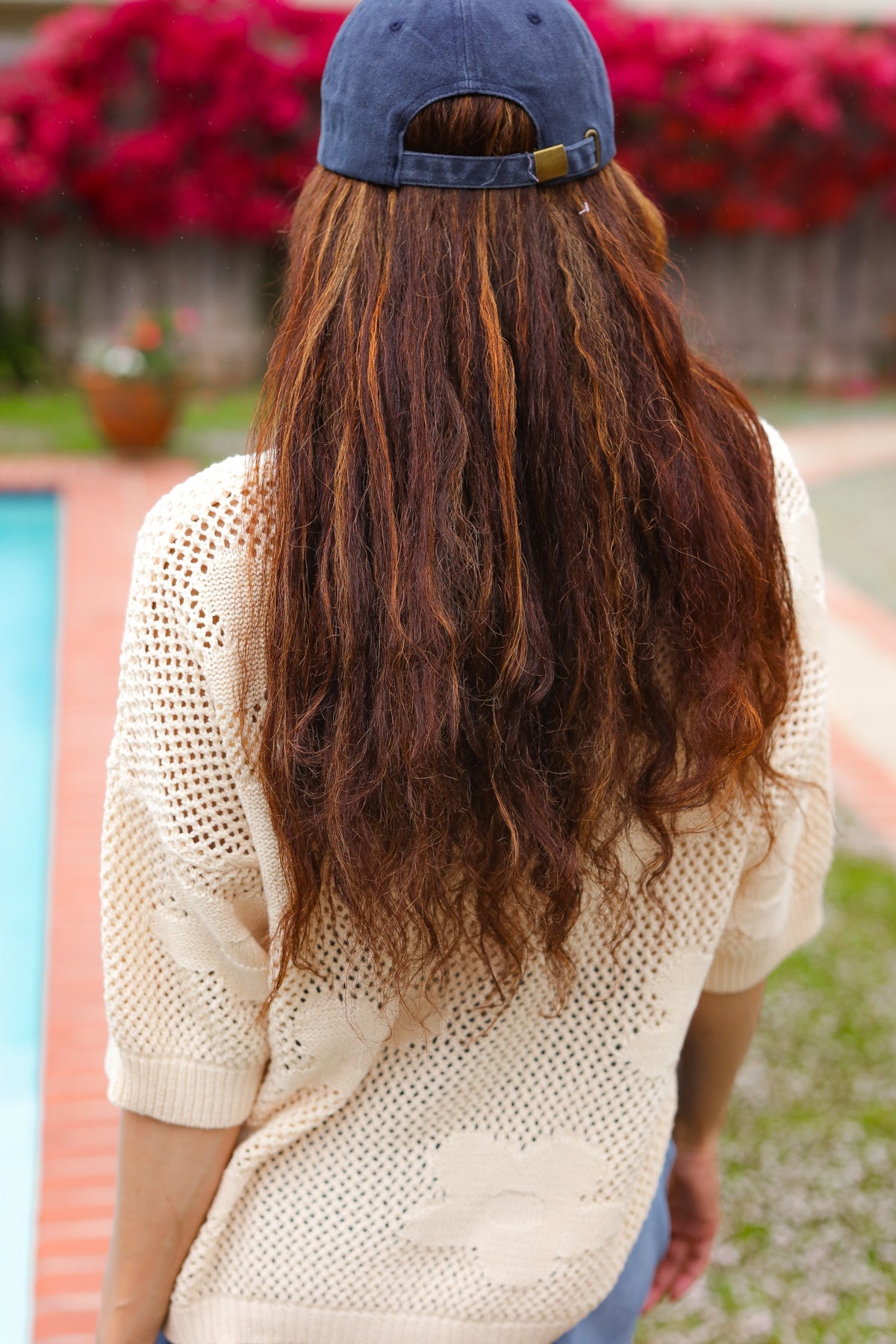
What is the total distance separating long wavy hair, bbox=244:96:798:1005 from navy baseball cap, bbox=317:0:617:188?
0.01 meters

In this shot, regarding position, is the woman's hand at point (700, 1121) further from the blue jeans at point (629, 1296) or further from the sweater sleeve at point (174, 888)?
the sweater sleeve at point (174, 888)

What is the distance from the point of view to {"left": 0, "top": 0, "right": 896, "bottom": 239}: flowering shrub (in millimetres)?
9695

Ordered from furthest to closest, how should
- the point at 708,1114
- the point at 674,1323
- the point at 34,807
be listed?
1. the point at 34,807
2. the point at 674,1323
3. the point at 708,1114

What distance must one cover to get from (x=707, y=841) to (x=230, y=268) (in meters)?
10.6

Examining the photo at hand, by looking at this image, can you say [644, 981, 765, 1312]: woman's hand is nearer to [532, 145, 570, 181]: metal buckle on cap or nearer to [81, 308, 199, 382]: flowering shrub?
[532, 145, 570, 181]: metal buckle on cap

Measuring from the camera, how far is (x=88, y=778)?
3.79 metres

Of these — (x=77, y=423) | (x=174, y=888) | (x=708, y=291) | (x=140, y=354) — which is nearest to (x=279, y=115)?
(x=77, y=423)

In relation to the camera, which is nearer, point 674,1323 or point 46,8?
point 674,1323

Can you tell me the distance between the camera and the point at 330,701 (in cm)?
81

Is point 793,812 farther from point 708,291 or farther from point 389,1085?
point 708,291

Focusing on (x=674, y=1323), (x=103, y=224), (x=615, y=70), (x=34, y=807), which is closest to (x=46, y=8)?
(x=103, y=224)

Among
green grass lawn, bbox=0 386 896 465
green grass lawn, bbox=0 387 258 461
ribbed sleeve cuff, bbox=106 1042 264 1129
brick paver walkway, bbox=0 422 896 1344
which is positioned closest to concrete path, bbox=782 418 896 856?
brick paver walkway, bbox=0 422 896 1344

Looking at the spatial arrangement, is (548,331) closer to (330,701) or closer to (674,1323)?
(330,701)

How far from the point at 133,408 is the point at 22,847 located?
4.31 metres
